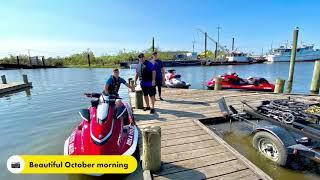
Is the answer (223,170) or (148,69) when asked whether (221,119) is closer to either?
(148,69)

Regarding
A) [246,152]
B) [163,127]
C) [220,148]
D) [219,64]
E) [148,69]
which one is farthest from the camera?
[219,64]

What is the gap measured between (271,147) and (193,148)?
1.52 meters

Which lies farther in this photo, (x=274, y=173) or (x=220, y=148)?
(x=220, y=148)

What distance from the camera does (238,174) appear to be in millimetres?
→ 3713

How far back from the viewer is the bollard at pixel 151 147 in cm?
364

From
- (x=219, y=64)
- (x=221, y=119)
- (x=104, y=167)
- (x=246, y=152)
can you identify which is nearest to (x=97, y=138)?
(x=104, y=167)

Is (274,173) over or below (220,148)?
below

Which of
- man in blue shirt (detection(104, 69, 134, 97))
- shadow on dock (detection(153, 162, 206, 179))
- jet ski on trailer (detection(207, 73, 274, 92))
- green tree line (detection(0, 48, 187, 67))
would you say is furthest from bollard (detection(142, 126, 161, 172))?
green tree line (detection(0, 48, 187, 67))

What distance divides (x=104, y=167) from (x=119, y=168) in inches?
9.5
